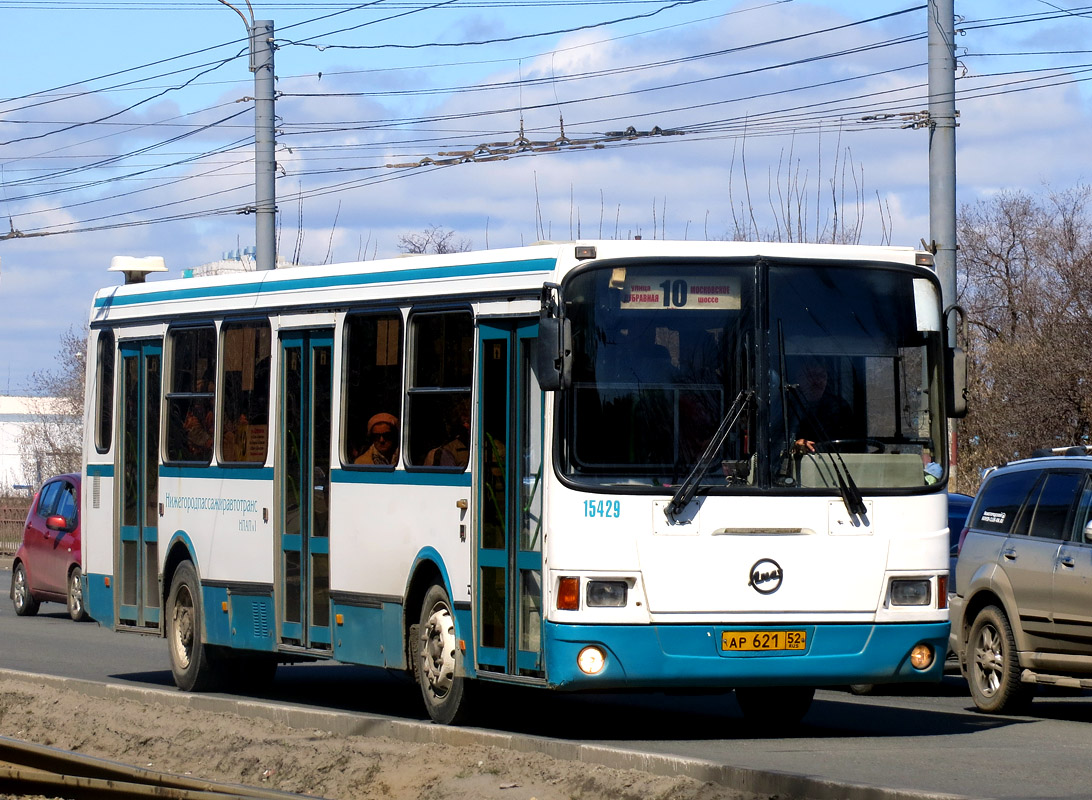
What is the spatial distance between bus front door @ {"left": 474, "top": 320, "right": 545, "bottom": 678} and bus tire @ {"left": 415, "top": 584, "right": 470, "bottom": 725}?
0.33 meters

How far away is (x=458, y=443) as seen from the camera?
39.0 ft

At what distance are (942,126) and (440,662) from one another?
10968 mm

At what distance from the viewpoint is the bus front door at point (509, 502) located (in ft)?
36.2

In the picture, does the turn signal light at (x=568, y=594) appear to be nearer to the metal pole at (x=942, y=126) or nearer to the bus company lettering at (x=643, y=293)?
the bus company lettering at (x=643, y=293)

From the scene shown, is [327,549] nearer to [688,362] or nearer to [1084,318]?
[688,362]

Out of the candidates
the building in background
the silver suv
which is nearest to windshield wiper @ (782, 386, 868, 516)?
the silver suv

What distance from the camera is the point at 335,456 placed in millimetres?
13125

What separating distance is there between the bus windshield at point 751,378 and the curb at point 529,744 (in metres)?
1.56

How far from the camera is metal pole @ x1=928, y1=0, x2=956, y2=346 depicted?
20.3 meters

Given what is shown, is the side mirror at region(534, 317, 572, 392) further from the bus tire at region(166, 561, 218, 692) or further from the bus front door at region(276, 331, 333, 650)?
the bus tire at region(166, 561, 218, 692)

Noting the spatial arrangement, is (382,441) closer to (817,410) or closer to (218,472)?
(218,472)

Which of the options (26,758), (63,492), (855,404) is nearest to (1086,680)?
(855,404)

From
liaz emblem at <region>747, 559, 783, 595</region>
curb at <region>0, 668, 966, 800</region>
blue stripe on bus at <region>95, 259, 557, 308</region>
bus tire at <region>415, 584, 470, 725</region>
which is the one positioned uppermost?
blue stripe on bus at <region>95, 259, 557, 308</region>

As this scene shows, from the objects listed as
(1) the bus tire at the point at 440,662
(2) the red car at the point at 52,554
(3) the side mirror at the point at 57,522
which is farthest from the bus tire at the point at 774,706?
(3) the side mirror at the point at 57,522
